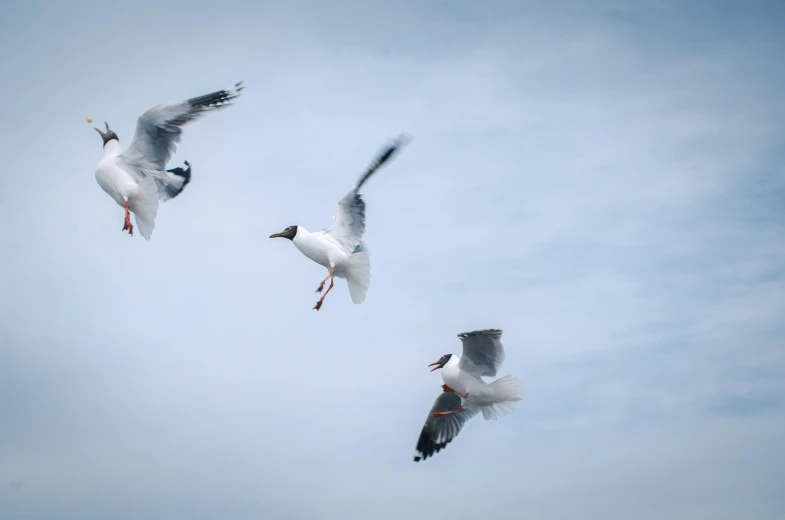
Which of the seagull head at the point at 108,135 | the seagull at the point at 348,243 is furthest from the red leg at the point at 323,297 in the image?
the seagull head at the point at 108,135

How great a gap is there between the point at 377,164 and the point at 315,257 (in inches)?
52.3

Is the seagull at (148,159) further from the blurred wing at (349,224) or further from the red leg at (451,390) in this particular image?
the red leg at (451,390)

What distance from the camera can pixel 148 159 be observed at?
1181cm

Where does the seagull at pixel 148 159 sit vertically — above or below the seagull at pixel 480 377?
above

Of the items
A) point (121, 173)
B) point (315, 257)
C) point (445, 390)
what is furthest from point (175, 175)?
point (445, 390)

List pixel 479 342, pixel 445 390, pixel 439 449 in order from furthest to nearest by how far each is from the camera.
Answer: pixel 439 449
pixel 445 390
pixel 479 342

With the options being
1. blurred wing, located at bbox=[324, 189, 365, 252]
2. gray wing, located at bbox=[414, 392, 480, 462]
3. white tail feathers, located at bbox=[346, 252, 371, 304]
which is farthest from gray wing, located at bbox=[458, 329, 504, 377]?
blurred wing, located at bbox=[324, 189, 365, 252]

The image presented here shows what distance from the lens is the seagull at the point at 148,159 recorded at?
11.3m

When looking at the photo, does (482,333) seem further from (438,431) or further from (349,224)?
(438,431)

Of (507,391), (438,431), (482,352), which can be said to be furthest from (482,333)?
(438,431)

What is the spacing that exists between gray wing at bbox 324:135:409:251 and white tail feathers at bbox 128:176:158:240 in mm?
2028

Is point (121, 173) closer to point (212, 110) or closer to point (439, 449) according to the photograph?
point (212, 110)

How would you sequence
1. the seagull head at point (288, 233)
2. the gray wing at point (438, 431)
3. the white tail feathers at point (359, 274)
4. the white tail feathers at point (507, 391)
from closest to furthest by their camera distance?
the white tail feathers at point (507, 391) → the white tail feathers at point (359, 274) → the seagull head at point (288, 233) → the gray wing at point (438, 431)

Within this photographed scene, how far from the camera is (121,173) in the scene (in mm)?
11445
